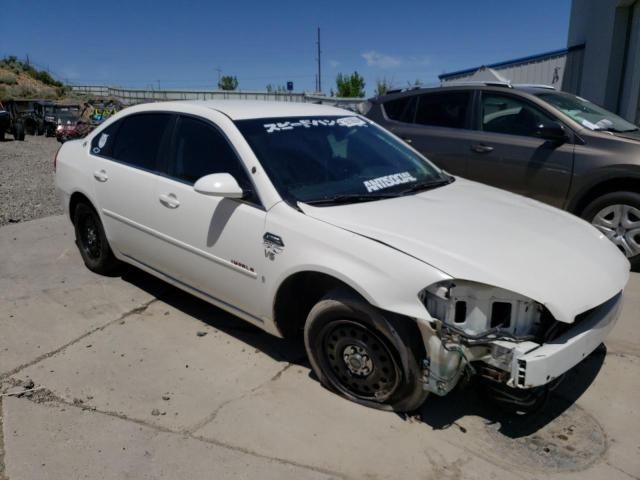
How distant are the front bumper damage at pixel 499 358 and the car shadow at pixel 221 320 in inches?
48.1

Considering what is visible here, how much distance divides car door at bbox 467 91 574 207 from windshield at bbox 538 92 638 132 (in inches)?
9.2

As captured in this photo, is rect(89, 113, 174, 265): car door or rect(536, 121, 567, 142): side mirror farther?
rect(536, 121, 567, 142): side mirror

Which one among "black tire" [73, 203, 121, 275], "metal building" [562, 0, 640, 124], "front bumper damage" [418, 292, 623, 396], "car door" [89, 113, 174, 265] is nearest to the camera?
"front bumper damage" [418, 292, 623, 396]

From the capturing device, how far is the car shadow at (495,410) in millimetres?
3104

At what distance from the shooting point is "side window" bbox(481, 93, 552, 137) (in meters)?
5.92

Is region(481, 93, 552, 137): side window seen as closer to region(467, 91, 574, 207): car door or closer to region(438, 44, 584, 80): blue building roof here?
region(467, 91, 574, 207): car door

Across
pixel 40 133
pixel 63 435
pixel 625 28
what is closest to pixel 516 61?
pixel 625 28

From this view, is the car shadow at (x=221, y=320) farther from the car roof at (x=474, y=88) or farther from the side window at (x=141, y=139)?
the car roof at (x=474, y=88)

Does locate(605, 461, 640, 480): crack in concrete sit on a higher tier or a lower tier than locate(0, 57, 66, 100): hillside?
lower

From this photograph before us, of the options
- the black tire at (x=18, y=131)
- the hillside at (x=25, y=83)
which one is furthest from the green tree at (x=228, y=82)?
the black tire at (x=18, y=131)

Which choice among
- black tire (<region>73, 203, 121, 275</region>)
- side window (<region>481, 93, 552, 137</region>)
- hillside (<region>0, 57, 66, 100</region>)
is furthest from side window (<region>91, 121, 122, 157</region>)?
hillside (<region>0, 57, 66, 100</region>)

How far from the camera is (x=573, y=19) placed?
17.0m

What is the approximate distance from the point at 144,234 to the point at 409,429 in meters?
2.42

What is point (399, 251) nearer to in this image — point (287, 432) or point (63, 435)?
point (287, 432)
